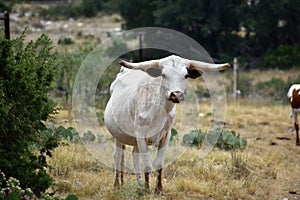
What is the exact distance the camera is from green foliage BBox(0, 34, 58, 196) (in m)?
5.00

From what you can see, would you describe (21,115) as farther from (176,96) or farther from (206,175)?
(206,175)

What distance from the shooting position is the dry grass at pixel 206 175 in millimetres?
6551

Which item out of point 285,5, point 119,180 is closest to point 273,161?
point 119,180

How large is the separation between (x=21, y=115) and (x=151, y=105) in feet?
5.12

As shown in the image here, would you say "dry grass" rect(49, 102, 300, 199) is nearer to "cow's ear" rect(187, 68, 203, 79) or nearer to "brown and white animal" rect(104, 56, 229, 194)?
"brown and white animal" rect(104, 56, 229, 194)

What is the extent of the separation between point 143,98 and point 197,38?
69.1 feet

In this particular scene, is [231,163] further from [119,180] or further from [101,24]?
[101,24]

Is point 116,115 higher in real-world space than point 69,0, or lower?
lower

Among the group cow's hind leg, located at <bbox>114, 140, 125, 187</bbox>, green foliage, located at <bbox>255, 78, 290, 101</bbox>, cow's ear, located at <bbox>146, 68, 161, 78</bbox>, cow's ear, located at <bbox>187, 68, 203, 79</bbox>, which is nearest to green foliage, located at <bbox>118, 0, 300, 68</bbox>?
green foliage, located at <bbox>255, 78, 290, 101</bbox>

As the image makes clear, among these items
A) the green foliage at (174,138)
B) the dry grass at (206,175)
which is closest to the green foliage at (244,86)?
the dry grass at (206,175)

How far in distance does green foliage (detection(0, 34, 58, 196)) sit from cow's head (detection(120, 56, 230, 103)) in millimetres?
1101

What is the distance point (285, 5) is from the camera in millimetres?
23828

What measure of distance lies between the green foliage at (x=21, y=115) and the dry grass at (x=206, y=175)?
1008mm

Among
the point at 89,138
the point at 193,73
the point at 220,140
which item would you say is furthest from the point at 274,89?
the point at 193,73
